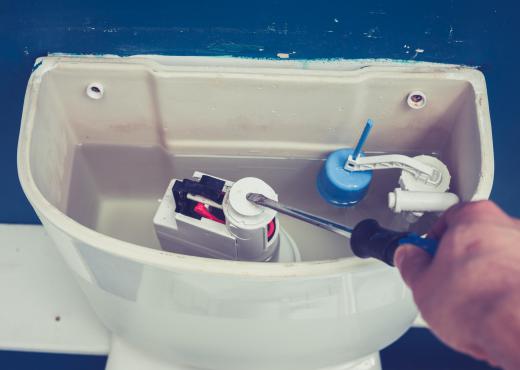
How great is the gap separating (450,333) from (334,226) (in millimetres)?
254

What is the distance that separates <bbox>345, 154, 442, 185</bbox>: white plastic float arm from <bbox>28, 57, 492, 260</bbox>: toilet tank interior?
4cm

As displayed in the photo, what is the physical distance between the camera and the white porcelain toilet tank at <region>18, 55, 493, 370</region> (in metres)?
0.61

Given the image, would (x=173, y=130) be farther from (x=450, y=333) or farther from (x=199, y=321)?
(x=450, y=333)

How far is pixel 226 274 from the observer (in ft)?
1.89

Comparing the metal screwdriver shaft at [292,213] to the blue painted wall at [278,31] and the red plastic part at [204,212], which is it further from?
the blue painted wall at [278,31]

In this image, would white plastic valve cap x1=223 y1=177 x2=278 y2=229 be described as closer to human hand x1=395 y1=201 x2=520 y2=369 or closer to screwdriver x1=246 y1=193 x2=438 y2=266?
screwdriver x1=246 y1=193 x2=438 y2=266

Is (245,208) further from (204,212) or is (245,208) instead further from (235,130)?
(235,130)

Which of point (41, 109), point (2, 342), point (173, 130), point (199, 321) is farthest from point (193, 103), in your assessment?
point (2, 342)

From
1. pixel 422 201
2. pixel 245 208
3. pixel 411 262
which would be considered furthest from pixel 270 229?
pixel 411 262

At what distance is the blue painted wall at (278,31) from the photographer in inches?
26.5

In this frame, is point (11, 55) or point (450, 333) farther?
point (11, 55)

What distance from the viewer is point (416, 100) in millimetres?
777

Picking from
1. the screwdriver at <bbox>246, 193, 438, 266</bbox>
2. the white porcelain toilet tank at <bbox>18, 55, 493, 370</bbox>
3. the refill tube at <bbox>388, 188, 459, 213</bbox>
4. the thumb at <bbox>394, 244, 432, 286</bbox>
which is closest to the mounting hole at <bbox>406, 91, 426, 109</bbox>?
the white porcelain toilet tank at <bbox>18, 55, 493, 370</bbox>

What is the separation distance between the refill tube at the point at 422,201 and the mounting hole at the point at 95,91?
0.43m
